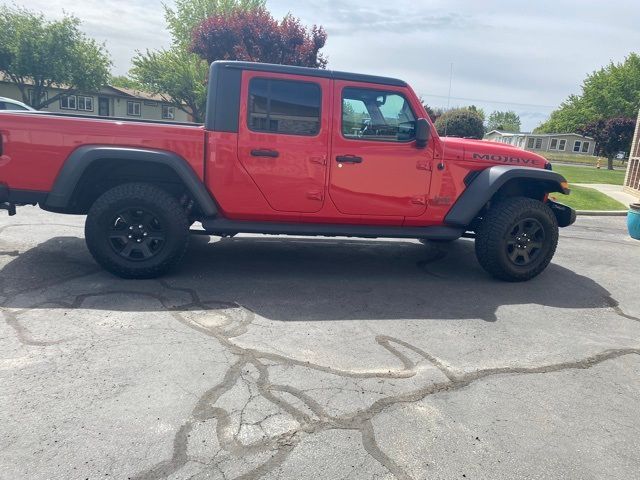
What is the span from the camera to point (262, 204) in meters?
4.68

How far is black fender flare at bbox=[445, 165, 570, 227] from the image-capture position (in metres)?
4.84

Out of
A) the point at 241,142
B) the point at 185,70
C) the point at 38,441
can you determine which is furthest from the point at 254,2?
the point at 38,441

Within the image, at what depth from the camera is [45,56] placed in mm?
33219

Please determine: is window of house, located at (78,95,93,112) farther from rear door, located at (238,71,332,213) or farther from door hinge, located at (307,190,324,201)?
door hinge, located at (307,190,324,201)

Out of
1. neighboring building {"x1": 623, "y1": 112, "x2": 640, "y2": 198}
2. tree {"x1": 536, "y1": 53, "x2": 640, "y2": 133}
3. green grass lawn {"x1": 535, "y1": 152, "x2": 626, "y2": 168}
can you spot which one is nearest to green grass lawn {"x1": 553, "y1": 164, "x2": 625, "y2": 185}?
neighboring building {"x1": 623, "y1": 112, "x2": 640, "y2": 198}

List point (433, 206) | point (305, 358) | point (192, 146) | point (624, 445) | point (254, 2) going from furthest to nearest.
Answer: point (254, 2) < point (433, 206) < point (192, 146) < point (305, 358) < point (624, 445)

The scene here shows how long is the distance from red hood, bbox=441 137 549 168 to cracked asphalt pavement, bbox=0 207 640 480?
1360mm

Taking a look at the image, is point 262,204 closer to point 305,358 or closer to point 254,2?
point 305,358

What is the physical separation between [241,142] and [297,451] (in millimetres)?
3032

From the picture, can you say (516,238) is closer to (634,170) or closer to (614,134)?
(634,170)

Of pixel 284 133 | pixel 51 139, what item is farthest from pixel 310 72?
pixel 51 139

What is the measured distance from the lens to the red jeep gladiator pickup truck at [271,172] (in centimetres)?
427

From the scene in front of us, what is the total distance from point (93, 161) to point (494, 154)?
4053 millimetres

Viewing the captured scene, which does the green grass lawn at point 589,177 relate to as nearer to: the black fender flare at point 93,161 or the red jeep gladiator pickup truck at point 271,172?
the red jeep gladiator pickup truck at point 271,172
